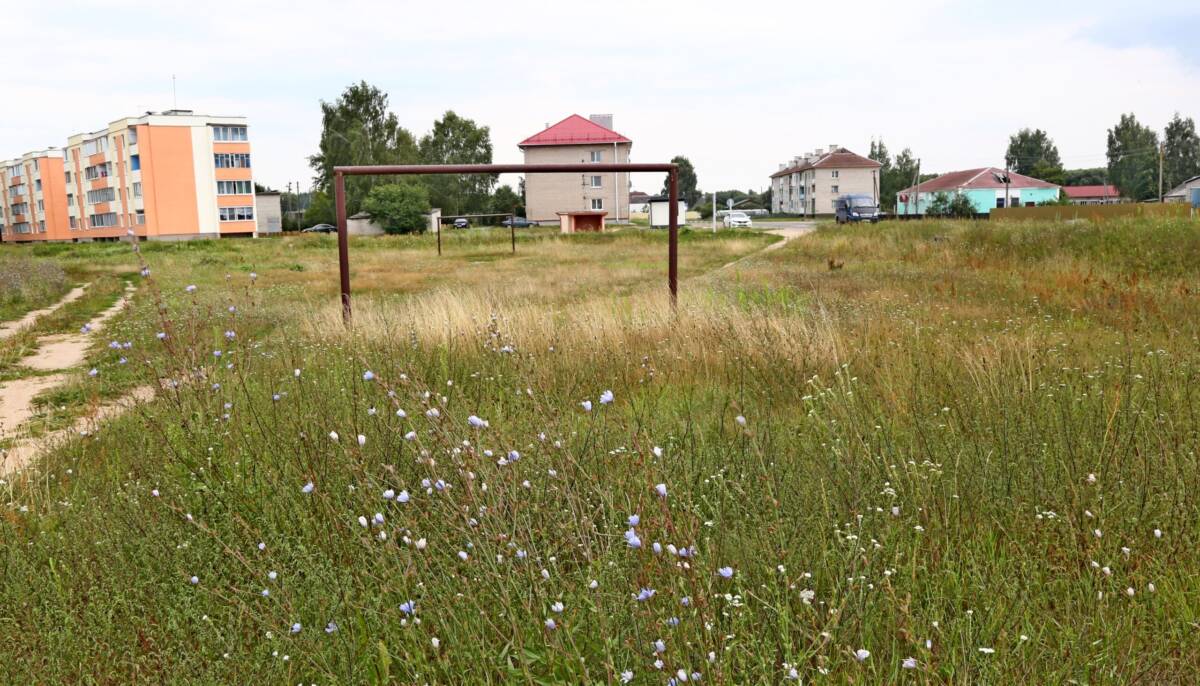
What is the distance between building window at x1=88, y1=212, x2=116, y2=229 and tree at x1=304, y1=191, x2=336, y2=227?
619 inches

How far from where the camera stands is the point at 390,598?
2682 millimetres

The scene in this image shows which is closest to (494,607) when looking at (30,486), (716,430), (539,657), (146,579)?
(539,657)

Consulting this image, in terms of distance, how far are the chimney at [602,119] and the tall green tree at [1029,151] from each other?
62652mm

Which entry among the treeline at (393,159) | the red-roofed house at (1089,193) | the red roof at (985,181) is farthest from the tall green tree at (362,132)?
the red-roofed house at (1089,193)

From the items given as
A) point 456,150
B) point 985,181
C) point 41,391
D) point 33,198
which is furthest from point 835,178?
point 41,391

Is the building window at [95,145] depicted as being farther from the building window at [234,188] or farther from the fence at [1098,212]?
the fence at [1098,212]

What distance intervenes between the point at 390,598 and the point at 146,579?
44.8 inches

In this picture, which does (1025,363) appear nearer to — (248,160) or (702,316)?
(702,316)

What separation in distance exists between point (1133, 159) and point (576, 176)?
68.1 m

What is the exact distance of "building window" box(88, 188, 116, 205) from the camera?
71500 millimetres

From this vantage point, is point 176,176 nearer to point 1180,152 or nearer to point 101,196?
point 101,196

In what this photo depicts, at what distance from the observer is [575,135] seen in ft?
226

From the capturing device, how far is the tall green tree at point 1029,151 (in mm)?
108250

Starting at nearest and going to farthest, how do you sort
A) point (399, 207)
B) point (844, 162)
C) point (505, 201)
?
point (399, 207), point (505, 201), point (844, 162)
